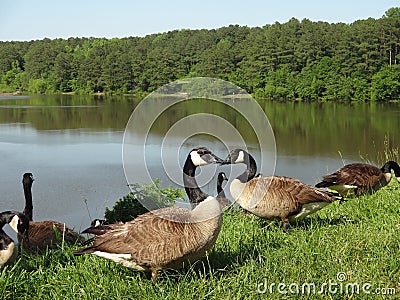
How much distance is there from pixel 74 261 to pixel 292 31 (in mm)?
68871

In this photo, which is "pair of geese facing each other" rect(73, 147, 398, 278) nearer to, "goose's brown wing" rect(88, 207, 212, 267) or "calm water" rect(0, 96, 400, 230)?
"goose's brown wing" rect(88, 207, 212, 267)

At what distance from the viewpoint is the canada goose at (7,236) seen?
373cm

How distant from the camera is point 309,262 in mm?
3588

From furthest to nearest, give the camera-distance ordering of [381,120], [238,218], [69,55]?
[69,55]
[381,120]
[238,218]

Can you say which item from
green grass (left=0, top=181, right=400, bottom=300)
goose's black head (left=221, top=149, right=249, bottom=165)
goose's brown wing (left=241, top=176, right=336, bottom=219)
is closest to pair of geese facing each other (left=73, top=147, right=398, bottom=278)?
green grass (left=0, top=181, right=400, bottom=300)

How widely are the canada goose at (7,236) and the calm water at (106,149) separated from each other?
7.20 ft

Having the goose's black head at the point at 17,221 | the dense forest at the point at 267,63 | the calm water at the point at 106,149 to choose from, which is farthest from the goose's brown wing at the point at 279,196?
the dense forest at the point at 267,63

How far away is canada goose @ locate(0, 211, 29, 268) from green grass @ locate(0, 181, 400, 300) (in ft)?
0.30

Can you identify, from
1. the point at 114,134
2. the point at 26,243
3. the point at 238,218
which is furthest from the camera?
Result: the point at 114,134

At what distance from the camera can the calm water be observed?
13.5 metres

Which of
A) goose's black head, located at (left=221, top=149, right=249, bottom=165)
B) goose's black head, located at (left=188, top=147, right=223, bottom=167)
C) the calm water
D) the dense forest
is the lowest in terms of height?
the calm water

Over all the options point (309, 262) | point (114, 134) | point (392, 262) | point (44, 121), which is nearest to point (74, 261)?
point (309, 262)

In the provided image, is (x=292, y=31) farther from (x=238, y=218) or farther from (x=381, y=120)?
(x=238, y=218)

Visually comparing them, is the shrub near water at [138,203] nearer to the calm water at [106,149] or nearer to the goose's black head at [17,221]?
the calm water at [106,149]
